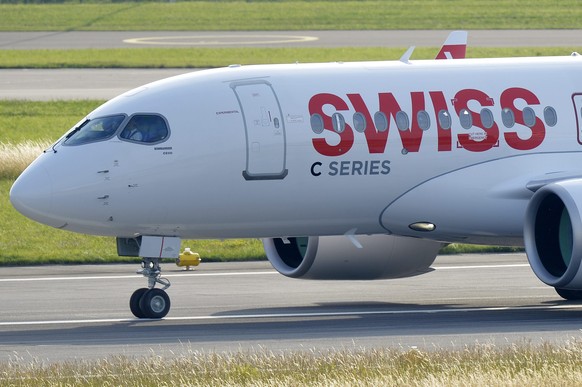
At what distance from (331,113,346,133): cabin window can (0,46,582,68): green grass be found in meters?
32.6

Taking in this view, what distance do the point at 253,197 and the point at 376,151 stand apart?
6.83 feet

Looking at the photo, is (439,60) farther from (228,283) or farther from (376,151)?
(228,283)

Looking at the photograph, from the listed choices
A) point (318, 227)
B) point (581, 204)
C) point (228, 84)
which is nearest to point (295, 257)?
point (318, 227)

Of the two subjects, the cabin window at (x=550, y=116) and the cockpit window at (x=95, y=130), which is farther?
the cabin window at (x=550, y=116)

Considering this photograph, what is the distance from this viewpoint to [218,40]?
68.2m

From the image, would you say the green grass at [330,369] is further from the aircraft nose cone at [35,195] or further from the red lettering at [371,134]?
the red lettering at [371,134]

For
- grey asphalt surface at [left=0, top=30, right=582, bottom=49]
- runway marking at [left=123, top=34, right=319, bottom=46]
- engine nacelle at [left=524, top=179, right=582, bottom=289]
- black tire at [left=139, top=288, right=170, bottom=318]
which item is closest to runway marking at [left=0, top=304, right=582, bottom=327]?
black tire at [left=139, top=288, right=170, bottom=318]

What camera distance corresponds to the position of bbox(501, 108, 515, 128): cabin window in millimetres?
23734

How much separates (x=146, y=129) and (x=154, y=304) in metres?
2.68

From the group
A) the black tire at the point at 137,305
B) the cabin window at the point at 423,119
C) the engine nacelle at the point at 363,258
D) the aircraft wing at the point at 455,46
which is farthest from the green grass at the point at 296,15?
the black tire at the point at 137,305

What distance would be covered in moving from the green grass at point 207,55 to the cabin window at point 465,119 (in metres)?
32.0

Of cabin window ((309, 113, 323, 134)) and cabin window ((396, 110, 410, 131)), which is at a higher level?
cabin window ((396, 110, 410, 131))

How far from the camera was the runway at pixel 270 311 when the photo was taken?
20.1 meters

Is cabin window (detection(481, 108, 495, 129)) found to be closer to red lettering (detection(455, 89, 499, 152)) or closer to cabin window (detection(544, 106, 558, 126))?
red lettering (detection(455, 89, 499, 152))
